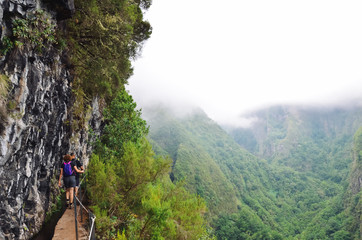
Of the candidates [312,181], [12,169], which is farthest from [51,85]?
[312,181]

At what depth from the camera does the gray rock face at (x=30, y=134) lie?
491 centimetres

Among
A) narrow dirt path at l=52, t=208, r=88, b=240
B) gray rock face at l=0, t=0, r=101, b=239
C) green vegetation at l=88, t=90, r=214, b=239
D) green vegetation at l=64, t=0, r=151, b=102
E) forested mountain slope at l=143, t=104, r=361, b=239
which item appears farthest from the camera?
forested mountain slope at l=143, t=104, r=361, b=239

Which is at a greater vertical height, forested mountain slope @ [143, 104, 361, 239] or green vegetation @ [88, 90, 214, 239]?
green vegetation @ [88, 90, 214, 239]

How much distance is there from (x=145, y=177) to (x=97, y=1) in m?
7.54

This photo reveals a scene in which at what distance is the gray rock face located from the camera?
193 inches

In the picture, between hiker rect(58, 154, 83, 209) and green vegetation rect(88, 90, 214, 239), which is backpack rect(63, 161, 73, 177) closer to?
hiker rect(58, 154, 83, 209)

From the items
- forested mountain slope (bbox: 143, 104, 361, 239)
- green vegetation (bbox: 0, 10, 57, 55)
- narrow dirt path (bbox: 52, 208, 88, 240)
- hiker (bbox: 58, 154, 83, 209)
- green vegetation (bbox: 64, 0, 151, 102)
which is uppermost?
green vegetation (bbox: 64, 0, 151, 102)

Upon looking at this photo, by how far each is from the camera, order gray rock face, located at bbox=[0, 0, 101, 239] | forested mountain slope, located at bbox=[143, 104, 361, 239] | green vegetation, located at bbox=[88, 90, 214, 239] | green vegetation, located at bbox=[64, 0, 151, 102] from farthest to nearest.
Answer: forested mountain slope, located at bbox=[143, 104, 361, 239], green vegetation, located at bbox=[64, 0, 151, 102], green vegetation, located at bbox=[88, 90, 214, 239], gray rock face, located at bbox=[0, 0, 101, 239]

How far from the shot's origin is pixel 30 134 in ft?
19.2

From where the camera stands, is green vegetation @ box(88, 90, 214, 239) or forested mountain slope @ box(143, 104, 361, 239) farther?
forested mountain slope @ box(143, 104, 361, 239)

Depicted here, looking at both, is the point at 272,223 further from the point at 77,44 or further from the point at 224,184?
the point at 77,44

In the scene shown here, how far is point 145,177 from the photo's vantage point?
828 centimetres

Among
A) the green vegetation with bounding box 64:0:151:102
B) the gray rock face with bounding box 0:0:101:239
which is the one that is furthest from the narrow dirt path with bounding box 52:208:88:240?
the green vegetation with bounding box 64:0:151:102

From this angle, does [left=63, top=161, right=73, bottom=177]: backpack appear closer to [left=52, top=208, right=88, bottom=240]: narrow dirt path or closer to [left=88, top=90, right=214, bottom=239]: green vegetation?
[left=88, top=90, right=214, bottom=239]: green vegetation
